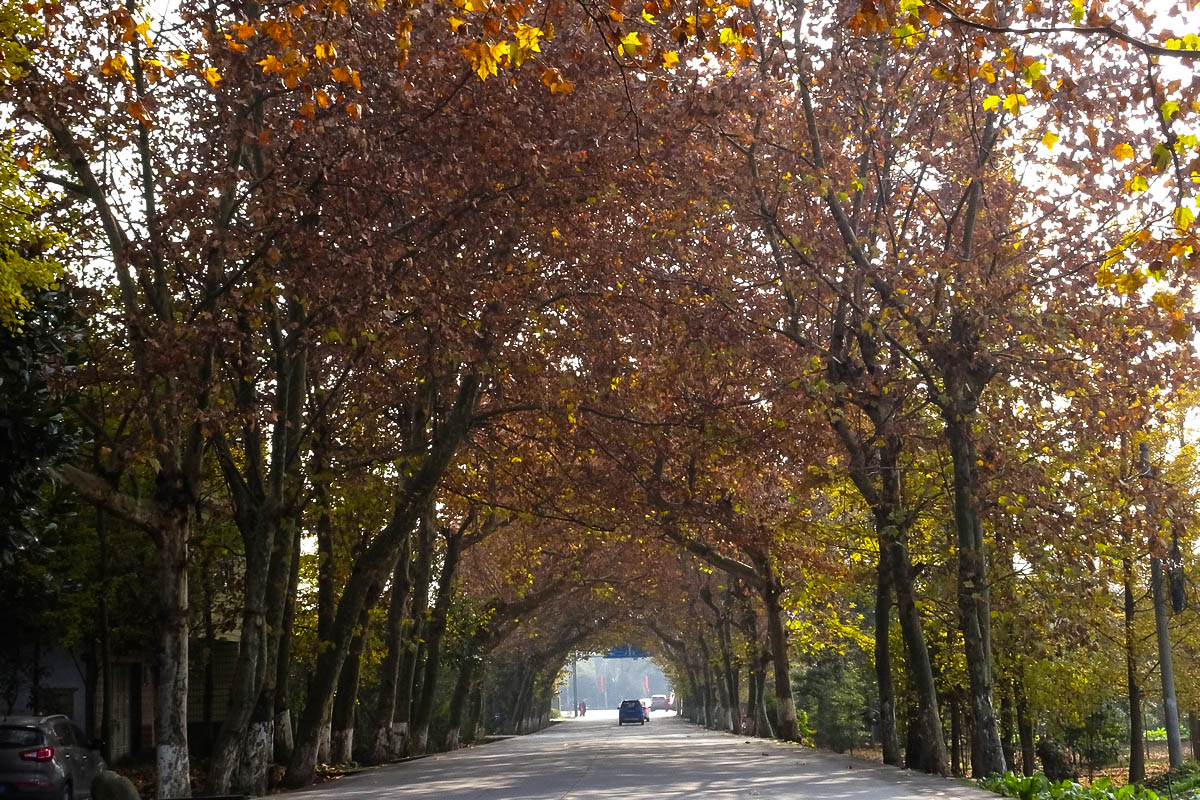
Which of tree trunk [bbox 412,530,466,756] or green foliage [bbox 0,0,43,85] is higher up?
green foliage [bbox 0,0,43,85]

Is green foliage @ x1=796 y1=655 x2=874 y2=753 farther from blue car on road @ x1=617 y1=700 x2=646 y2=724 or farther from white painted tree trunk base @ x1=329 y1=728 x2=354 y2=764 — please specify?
white painted tree trunk base @ x1=329 y1=728 x2=354 y2=764

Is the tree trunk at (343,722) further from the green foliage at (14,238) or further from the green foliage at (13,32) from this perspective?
the green foliage at (13,32)

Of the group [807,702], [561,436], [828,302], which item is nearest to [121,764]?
[561,436]

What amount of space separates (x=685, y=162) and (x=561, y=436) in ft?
27.7

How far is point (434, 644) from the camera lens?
34.4 meters

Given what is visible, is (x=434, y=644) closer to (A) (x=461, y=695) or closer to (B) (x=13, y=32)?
(A) (x=461, y=695)

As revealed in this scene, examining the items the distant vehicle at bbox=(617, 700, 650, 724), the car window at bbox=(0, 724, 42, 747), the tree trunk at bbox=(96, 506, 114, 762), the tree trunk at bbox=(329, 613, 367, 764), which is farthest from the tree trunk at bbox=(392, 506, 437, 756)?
the distant vehicle at bbox=(617, 700, 650, 724)

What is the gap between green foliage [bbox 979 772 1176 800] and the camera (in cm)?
1348

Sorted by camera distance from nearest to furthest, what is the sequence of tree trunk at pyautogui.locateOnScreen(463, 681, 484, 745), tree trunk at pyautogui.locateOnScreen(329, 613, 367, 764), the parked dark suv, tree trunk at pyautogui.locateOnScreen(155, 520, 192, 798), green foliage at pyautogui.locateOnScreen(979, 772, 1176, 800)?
green foliage at pyautogui.locateOnScreen(979, 772, 1176, 800) → tree trunk at pyautogui.locateOnScreen(155, 520, 192, 798) → the parked dark suv → tree trunk at pyautogui.locateOnScreen(329, 613, 367, 764) → tree trunk at pyautogui.locateOnScreen(463, 681, 484, 745)

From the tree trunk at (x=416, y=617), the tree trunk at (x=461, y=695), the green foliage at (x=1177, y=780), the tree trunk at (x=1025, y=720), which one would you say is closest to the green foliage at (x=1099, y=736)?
the tree trunk at (x=1025, y=720)

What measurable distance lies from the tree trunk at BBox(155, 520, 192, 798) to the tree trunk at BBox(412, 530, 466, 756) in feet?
59.0

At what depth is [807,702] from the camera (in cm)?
6372

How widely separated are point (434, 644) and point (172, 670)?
18.5m

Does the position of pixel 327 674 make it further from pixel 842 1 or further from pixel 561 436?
pixel 842 1
